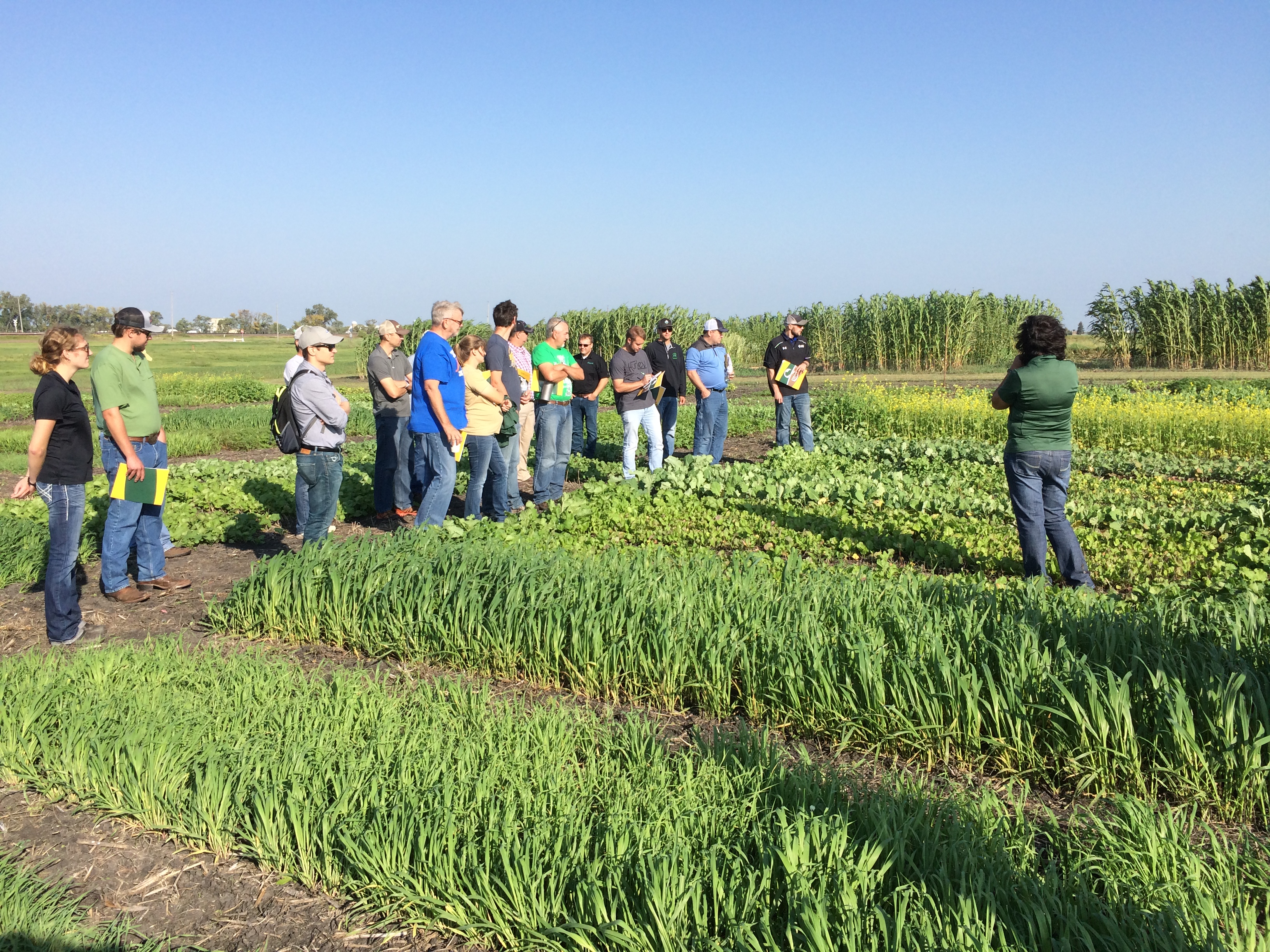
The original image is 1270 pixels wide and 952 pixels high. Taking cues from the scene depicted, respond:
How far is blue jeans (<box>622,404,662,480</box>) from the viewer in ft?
35.1

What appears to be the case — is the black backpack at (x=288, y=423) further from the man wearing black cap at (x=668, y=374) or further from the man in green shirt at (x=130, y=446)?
the man wearing black cap at (x=668, y=374)

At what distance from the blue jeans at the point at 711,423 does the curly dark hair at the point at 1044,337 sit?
18.6ft

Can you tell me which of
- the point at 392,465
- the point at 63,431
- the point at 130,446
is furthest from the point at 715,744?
the point at 392,465

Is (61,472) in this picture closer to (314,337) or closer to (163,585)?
(163,585)

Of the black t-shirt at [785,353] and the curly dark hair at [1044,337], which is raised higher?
the black t-shirt at [785,353]

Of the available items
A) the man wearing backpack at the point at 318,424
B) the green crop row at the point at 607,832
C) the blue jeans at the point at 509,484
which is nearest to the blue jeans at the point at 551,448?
the blue jeans at the point at 509,484

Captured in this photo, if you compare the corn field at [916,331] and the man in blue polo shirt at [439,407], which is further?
the corn field at [916,331]

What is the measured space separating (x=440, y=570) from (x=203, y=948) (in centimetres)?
306

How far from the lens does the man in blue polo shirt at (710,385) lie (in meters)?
11.5

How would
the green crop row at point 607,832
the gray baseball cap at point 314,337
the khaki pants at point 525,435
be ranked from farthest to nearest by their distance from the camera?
the khaki pants at point 525,435 → the gray baseball cap at point 314,337 → the green crop row at point 607,832

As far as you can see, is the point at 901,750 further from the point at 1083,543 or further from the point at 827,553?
the point at 1083,543

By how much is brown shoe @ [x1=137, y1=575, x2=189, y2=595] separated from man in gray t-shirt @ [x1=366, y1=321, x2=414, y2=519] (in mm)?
2601

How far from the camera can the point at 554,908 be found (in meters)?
2.66

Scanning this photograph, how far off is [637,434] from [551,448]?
1.65m
